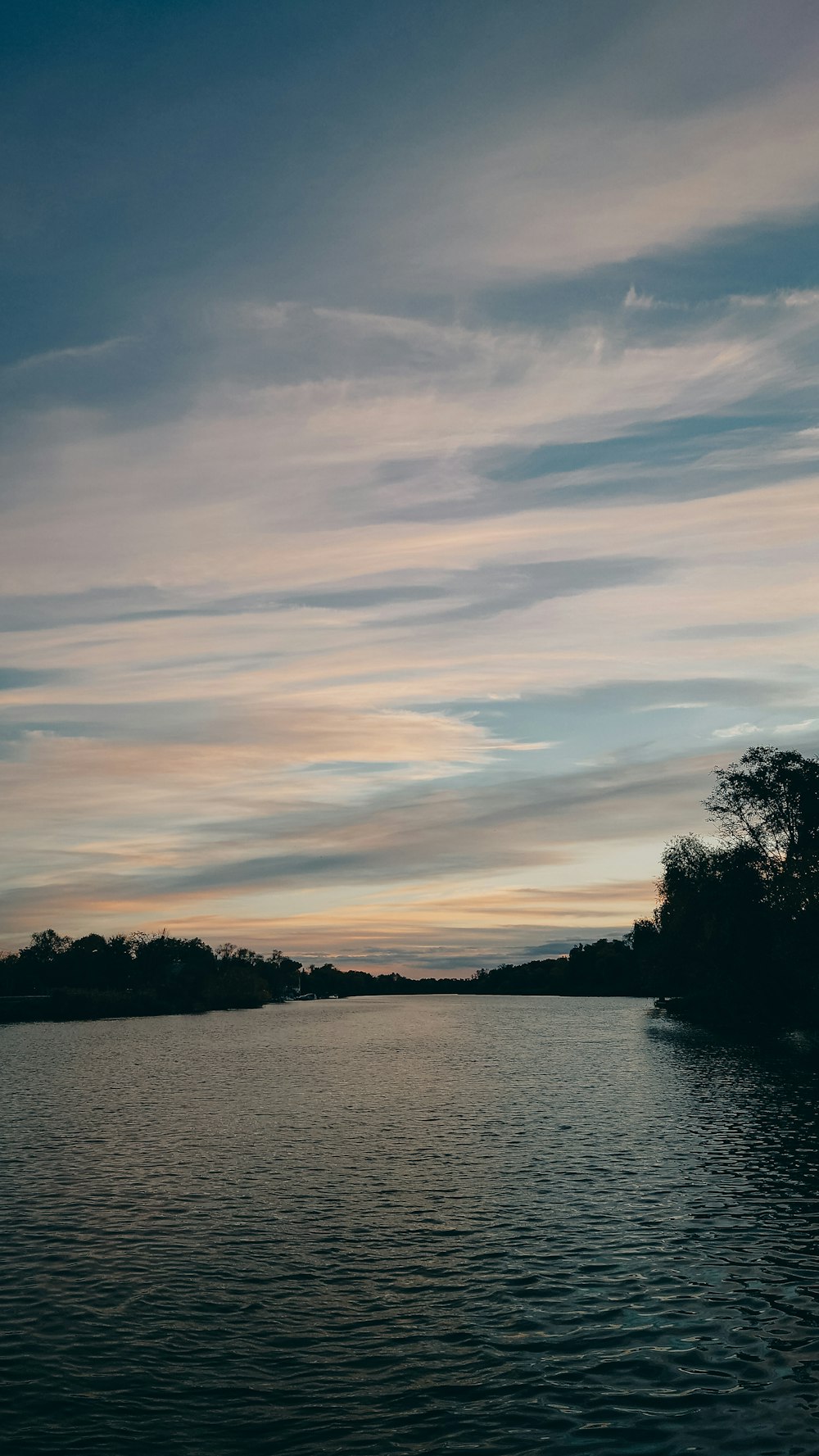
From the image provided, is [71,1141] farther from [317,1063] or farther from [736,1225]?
[317,1063]

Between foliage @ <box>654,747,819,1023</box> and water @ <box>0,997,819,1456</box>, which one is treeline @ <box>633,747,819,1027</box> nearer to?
foliage @ <box>654,747,819,1023</box>

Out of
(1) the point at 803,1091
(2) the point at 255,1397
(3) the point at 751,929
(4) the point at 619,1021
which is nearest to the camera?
(2) the point at 255,1397

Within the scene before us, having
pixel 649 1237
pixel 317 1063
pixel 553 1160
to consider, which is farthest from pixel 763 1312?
pixel 317 1063

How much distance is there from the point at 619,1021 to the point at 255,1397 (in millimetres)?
160822

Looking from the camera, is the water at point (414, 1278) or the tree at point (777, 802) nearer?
the water at point (414, 1278)

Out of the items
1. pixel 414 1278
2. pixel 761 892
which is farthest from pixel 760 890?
pixel 414 1278

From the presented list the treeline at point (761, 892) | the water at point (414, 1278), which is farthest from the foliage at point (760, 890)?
the water at point (414, 1278)

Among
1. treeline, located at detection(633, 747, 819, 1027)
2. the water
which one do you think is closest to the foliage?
treeline, located at detection(633, 747, 819, 1027)

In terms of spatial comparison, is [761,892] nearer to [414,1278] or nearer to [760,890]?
[760,890]

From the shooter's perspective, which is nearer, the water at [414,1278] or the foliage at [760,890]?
the water at [414,1278]

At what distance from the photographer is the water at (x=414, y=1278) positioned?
18688 millimetres

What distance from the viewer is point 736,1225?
1257 inches

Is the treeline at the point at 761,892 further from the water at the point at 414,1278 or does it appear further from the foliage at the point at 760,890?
the water at the point at 414,1278

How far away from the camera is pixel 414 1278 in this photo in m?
27.2
